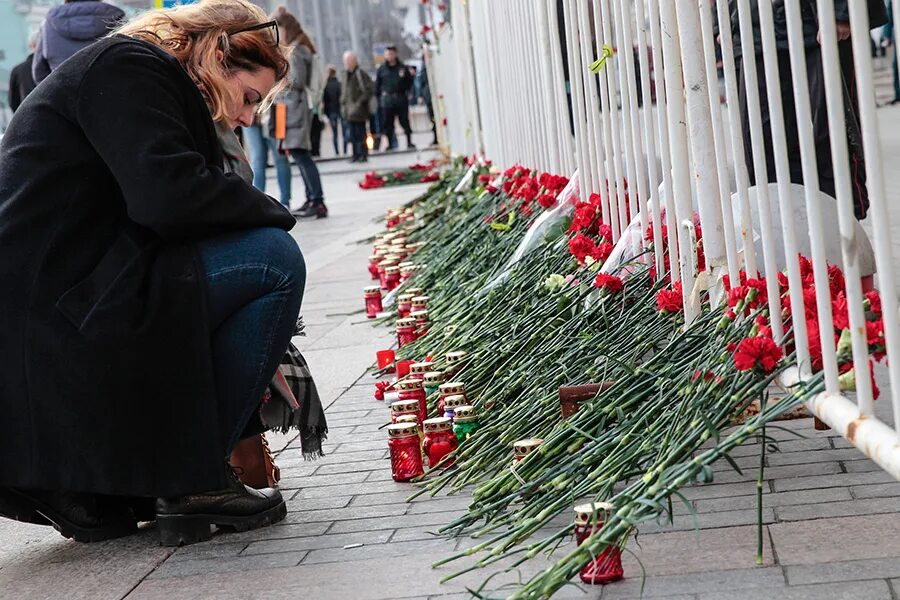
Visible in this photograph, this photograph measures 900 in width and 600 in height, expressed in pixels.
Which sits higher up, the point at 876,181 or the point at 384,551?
the point at 876,181

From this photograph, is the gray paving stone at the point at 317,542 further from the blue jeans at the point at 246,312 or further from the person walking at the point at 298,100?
the person walking at the point at 298,100

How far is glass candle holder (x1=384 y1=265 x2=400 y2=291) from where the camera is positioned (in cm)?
647

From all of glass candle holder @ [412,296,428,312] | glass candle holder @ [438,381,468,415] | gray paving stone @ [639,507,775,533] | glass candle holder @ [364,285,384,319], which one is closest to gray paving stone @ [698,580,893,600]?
gray paving stone @ [639,507,775,533]

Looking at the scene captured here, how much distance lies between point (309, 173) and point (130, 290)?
895 centimetres

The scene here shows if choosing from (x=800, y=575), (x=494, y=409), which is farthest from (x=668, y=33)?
(x=800, y=575)

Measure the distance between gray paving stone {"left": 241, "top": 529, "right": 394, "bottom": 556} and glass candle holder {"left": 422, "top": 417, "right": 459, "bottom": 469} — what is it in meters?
0.40

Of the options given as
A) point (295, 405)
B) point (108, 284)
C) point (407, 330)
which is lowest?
point (407, 330)

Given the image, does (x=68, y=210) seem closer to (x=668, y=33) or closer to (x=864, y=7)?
(x=668, y=33)

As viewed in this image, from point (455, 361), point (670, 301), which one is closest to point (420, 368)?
point (455, 361)

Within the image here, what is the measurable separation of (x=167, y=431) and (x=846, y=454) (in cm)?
155

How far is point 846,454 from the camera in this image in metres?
3.03

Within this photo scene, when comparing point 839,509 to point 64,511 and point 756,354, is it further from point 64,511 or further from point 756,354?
point 64,511

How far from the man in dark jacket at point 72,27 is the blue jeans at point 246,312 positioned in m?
3.83

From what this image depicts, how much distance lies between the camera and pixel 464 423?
3.25 metres
